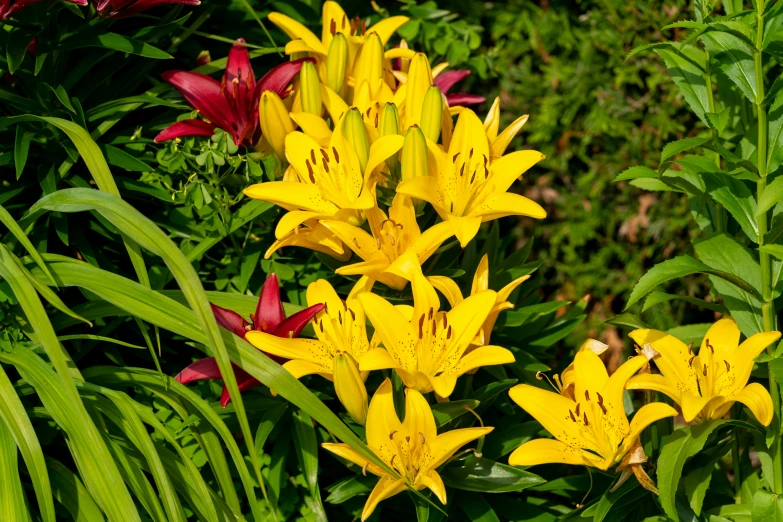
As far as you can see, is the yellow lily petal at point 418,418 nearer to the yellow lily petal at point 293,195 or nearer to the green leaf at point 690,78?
the yellow lily petal at point 293,195

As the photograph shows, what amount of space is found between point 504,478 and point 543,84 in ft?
3.17

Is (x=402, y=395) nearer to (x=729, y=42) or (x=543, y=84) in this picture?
(x=729, y=42)

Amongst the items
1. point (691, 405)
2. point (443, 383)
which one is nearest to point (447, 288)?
point (443, 383)

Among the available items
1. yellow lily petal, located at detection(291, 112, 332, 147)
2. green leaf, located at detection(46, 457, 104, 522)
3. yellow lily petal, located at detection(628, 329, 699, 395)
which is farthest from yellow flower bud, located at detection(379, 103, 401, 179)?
green leaf, located at detection(46, 457, 104, 522)

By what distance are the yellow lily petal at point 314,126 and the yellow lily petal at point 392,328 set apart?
0.31m

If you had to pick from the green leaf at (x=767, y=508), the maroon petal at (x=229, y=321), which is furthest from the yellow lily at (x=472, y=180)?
the green leaf at (x=767, y=508)

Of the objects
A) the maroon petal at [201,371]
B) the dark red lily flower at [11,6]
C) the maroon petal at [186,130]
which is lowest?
the maroon petal at [201,371]

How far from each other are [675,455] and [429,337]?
360 millimetres

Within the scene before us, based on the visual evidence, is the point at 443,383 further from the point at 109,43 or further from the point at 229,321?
the point at 109,43

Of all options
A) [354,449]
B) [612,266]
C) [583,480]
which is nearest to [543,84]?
[612,266]

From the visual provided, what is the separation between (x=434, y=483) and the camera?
1138mm

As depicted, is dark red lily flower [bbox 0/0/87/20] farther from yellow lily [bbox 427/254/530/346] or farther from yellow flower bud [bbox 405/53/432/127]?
yellow lily [bbox 427/254/530/346]

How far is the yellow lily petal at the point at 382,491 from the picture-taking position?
114cm

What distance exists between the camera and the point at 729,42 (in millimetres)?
1212
